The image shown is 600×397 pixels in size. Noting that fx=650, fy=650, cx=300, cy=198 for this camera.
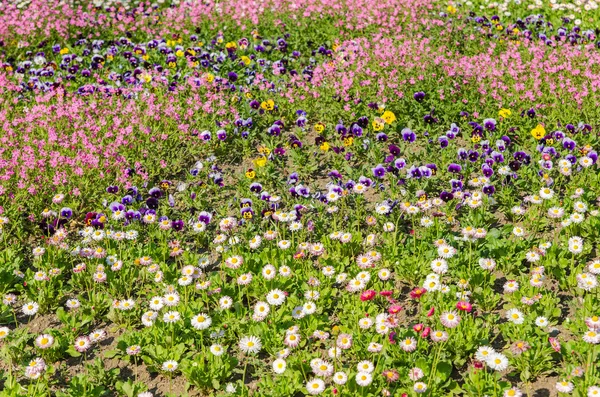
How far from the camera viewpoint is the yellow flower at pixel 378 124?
7.44m

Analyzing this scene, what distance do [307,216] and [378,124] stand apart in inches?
63.7

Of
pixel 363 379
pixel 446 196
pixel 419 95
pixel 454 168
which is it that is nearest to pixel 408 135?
pixel 454 168

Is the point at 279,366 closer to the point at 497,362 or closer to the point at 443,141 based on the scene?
the point at 497,362

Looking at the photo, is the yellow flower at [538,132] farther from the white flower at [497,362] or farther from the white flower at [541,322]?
the white flower at [497,362]

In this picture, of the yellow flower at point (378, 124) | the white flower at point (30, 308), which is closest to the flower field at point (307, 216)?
the white flower at point (30, 308)

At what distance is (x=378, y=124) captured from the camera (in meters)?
7.46

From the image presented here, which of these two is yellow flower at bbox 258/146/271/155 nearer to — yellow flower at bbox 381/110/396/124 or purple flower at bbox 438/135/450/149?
yellow flower at bbox 381/110/396/124

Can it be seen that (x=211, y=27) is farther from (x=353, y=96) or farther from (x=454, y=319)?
(x=454, y=319)

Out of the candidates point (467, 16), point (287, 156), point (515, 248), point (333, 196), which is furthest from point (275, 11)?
point (515, 248)

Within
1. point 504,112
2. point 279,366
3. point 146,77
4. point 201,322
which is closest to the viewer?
point 279,366

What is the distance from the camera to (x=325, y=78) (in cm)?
859

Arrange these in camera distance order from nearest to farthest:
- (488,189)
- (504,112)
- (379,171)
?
(488,189) < (379,171) < (504,112)

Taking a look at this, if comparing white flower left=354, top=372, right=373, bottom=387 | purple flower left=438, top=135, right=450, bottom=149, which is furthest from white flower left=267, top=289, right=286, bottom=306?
purple flower left=438, top=135, right=450, bottom=149

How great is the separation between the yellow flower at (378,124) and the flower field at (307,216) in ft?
0.43
